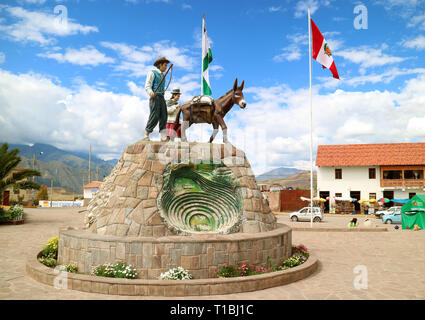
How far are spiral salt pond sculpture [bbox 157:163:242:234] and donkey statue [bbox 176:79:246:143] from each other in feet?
4.14

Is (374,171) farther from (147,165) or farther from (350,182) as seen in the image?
(147,165)

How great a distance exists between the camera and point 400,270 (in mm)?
9266

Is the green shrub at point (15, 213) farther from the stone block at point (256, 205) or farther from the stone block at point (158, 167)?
the stone block at point (256, 205)

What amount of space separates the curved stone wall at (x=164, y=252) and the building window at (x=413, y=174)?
1291 inches

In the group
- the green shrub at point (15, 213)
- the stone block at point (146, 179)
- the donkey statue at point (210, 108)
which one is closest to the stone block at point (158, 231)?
the stone block at point (146, 179)

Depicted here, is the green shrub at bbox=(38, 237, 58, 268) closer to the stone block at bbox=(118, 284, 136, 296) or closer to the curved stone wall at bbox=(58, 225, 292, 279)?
the curved stone wall at bbox=(58, 225, 292, 279)

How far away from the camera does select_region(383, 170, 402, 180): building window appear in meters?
34.6

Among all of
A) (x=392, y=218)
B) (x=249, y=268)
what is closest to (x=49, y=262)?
(x=249, y=268)

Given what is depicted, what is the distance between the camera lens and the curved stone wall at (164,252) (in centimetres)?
695

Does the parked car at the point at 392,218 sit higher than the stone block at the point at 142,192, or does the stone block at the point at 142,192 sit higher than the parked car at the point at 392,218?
the stone block at the point at 142,192

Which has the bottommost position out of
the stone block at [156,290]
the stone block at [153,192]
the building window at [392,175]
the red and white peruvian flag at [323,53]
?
the stone block at [156,290]

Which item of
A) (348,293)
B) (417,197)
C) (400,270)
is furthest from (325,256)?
(417,197)

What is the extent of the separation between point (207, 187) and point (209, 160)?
0.72 m
